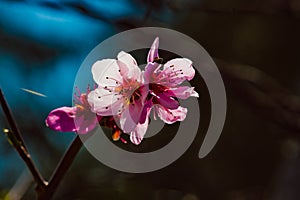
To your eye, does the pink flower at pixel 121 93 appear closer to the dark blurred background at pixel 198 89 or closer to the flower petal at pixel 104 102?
the flower petal at pixel 104 102

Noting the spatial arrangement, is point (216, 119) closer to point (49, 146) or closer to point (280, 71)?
point (49, 146)

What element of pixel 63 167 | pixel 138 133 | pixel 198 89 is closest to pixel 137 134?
pixel 138 133

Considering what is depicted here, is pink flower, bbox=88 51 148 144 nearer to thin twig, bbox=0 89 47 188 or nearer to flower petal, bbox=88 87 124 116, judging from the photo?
flower petal, bbox=88 87 124 116

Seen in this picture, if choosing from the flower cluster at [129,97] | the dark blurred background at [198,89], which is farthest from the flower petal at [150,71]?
the dark blurred background at [198,89]

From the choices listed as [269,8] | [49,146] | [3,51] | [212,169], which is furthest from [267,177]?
[3,51]

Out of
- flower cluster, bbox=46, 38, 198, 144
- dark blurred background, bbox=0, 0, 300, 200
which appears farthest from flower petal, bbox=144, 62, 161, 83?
dark blurred background, bbox=0, 0, 300, 200

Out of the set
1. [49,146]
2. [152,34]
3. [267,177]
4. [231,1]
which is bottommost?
[49,146]
